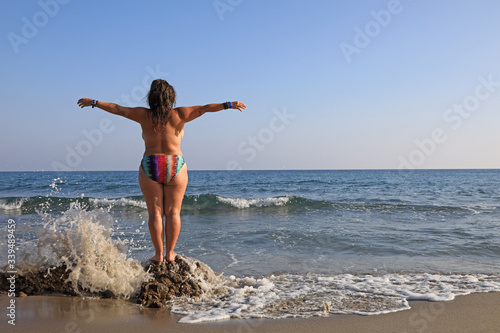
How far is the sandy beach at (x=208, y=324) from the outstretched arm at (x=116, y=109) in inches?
75.1

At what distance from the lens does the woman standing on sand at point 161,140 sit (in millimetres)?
3822

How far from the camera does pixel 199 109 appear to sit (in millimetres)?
3855

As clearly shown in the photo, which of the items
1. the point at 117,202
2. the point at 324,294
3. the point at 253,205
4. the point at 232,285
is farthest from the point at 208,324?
the point at 117,202

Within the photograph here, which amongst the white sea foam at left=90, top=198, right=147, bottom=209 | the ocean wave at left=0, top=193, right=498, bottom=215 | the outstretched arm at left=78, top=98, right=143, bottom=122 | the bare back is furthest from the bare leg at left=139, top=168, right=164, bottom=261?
the white sea foam at left=90, top=198, right=147, bottom=209

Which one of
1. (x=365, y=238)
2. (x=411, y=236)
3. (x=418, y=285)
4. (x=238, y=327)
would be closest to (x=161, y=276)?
(x=238, y=327)

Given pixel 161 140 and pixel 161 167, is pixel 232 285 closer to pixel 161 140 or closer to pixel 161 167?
pixel 161 167

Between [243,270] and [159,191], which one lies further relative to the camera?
[243,270]

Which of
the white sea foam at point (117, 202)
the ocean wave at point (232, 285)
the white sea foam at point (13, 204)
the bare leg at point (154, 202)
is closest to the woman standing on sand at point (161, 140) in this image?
the bare leg at point (154, 202)

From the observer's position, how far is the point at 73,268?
397cm

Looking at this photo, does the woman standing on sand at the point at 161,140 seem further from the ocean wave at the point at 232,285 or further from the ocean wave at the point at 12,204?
the ocean wave at the point at 12,204

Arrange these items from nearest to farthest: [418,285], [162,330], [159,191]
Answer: [162,330] → [159,191] → [418,285]

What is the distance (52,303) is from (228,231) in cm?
518

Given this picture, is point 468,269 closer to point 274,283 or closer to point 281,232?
point 274,283

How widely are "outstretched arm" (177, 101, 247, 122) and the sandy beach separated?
196 cm
